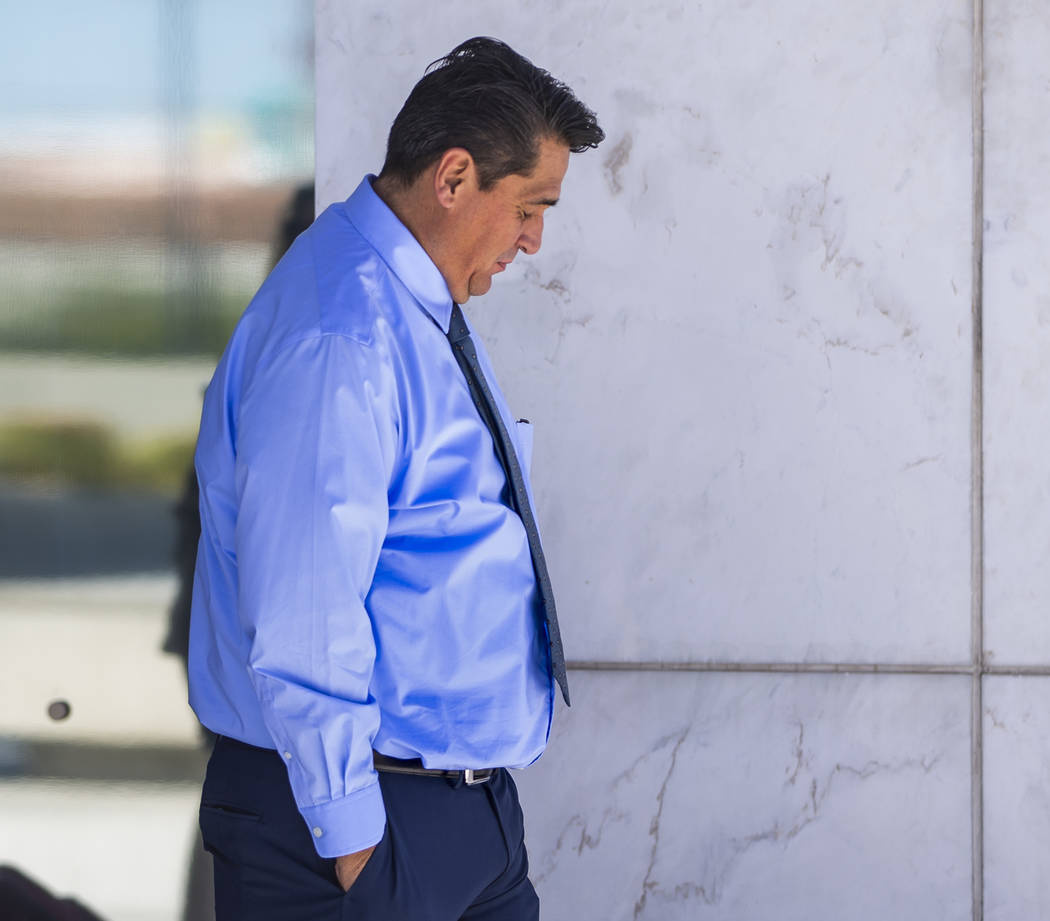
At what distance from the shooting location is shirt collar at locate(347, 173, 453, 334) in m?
1.54

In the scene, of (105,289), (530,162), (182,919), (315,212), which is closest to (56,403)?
(105,289)

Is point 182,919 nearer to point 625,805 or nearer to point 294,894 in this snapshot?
point 625,805

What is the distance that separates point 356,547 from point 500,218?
563 millimetres

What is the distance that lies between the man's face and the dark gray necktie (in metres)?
0.07

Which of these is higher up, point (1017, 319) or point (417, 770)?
point (1017, 319)

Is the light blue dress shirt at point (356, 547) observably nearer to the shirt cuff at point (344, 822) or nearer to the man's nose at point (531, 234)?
the shirt cuff at point (344, 822)

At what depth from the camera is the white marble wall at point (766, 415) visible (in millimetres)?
2494

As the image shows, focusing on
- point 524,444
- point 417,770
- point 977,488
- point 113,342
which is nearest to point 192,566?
point 113,342

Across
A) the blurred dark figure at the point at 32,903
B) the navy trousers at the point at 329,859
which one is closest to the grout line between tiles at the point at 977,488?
the navy trousers at the point at 329,859

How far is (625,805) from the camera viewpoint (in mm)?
2559

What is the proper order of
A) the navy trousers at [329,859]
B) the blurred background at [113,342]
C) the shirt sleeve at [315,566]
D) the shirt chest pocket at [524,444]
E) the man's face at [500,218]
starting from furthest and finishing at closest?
1. the blurred background at [113,342]
2. the shirt chest pocket at [524,444]
3. the man's face at [500,218]
4. the navy trousers at [329,859]
5. the shirt sleeve at [315,566]

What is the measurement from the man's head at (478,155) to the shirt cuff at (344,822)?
29.6 inches

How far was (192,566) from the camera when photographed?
255cm

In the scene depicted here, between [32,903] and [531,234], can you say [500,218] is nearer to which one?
[531,234]
